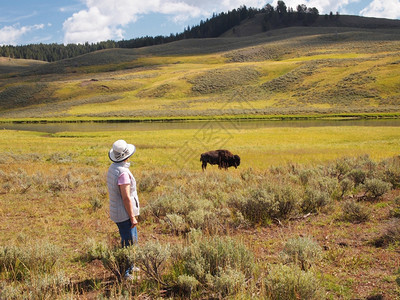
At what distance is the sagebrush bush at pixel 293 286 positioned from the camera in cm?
389

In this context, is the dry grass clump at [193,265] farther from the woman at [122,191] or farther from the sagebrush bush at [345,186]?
the sagebrush bush at [345,186]

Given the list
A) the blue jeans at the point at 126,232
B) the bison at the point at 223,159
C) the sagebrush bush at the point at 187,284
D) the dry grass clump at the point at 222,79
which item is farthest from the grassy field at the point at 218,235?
the dry grass clump at the point at 222,79

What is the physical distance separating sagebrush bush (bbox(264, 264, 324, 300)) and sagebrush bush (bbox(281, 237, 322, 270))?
2.75 ft

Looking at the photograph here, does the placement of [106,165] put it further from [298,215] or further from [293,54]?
[293,54]

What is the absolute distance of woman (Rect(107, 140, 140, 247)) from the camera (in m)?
5.09

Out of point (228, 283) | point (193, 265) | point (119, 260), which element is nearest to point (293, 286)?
point (228, 283)

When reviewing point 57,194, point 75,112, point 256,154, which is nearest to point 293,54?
point 75,112

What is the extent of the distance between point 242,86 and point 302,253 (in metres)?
84.6

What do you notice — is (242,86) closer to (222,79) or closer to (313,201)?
(222,79)

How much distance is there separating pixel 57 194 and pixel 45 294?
7.79 meters

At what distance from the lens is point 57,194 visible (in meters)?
11.2

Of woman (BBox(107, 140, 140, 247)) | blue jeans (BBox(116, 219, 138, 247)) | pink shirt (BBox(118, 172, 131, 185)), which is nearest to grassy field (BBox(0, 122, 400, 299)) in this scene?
blue jeans (BBox(116, 219, 138, 247))

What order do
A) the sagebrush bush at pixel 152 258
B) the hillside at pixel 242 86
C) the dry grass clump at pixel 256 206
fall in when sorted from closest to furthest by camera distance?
the sagebrush bush at pixel 152 258, the dry grass clump at pixel 256 206, the hillside at pixel 242 86

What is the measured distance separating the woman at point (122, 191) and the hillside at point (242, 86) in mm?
56857
